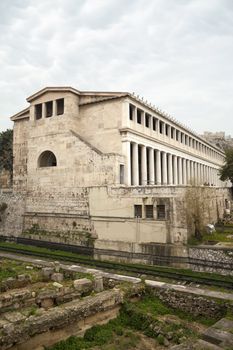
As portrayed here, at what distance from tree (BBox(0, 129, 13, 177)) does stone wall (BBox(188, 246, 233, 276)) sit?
114 ft

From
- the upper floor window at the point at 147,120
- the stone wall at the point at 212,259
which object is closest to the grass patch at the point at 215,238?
the stone wall at the point at 212,259

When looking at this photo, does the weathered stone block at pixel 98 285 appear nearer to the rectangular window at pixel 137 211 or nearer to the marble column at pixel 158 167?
the rectangular window at pixel 137 211

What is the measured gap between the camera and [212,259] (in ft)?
60.8

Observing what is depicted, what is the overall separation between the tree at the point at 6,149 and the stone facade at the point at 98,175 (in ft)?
35.7

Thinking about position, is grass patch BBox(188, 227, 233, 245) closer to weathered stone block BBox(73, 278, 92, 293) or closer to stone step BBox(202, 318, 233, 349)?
weathered stone block BBox(73, 278, 92, 293)

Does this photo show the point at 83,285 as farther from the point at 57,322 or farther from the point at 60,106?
the point at 60,106

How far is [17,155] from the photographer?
36531 mm

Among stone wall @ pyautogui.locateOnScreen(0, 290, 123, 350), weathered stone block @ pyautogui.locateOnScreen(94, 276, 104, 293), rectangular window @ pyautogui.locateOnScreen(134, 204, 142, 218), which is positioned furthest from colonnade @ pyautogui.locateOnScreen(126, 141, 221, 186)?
stone wall @ pyautogui.locateOnScreen(0, 290, 123, 350)

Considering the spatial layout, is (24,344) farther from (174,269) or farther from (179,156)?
(179,156)

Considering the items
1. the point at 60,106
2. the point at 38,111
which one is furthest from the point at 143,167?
the point at 38,111

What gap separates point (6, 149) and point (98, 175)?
25.3 metres

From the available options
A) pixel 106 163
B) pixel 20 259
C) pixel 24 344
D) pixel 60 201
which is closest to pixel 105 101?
pixel 106 163

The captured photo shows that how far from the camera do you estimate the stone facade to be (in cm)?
2255

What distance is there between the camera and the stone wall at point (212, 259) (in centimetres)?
1794
